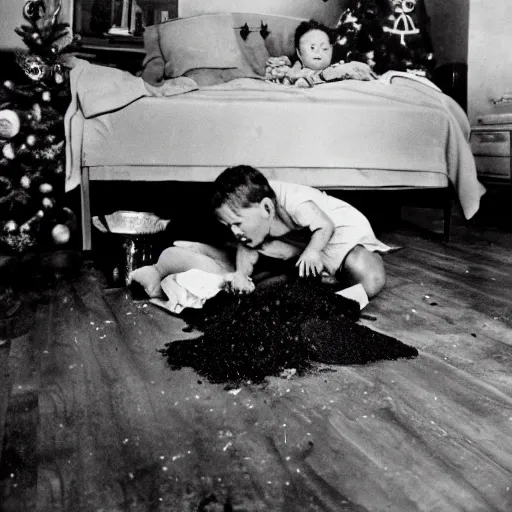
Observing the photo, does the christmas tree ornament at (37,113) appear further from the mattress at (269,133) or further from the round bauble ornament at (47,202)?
the round bauble ornament at (47,202)

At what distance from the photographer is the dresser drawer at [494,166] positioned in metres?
2.88

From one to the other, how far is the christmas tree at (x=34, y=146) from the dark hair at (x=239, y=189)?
785mm

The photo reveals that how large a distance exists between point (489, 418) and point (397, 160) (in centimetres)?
151

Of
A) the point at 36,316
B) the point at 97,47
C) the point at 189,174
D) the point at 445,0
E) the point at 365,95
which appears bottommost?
the point at 36,316

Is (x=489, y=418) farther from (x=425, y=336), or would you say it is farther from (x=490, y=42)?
(x=490, y=42)

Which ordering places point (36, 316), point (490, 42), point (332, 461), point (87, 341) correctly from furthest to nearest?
point (490, 42) → point (36, 316) → point (87, 341) → point (332, 461)

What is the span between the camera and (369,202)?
3139 millimetres

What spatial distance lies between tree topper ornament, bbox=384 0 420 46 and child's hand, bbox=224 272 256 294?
210 cm

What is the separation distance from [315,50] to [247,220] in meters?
1.55

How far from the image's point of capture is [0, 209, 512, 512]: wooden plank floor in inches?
30.1

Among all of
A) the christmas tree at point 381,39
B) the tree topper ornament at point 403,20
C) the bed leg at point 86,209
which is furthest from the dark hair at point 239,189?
the tree topper ornament at point 403,20

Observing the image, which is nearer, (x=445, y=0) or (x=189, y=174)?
(x=189, y=174)

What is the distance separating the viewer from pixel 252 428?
95 centimetres

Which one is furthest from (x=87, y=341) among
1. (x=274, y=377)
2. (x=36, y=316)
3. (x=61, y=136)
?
(x=61, y=136)
